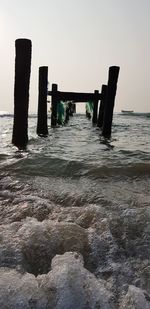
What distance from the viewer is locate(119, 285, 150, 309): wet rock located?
1958mm

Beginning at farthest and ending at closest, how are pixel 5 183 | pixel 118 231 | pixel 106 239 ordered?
pixel 5 183, pixel 118 231, pixel 106 239

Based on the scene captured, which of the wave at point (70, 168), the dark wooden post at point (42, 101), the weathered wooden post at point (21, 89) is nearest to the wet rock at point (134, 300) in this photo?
the wave at point (70, 168)

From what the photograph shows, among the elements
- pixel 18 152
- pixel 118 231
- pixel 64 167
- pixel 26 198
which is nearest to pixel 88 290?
pixel 118 231

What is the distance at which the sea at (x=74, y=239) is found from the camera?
204cm

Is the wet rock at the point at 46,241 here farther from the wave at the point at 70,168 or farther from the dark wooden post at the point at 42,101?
the dark wooden post at the point at 42,101

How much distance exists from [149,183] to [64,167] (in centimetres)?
152

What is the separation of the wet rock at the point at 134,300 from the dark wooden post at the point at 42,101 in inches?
362

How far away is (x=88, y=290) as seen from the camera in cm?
209

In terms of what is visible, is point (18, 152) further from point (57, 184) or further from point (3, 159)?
point (57, 184)

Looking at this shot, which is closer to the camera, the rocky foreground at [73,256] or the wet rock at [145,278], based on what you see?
the rocky foreground at [73,256]

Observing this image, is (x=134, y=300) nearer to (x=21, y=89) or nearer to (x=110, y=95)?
(x=21, y=89)

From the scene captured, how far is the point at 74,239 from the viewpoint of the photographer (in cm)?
274

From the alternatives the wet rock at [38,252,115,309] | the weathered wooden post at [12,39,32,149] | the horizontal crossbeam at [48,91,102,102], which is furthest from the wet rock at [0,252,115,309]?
the horizontal crossbeam at [48,91,102,102]

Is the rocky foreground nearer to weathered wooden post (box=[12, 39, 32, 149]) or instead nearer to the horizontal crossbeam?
weathered wooden post (box=[12, 39, 32, 149])
